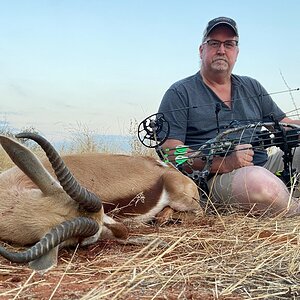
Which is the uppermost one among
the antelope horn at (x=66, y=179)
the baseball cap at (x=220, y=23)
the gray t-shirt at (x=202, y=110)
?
the baseball cap at (x=220, y=23)

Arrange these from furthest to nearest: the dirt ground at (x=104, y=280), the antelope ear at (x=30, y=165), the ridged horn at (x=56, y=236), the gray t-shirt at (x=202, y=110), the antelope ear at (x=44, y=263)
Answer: the gray t-shirt at (x=202, y=110) → the antelope ear at (x=30, y=165) → the antelope ear at (x=44, y=263) → the ridged horn at (x=56, y=236) → the dirt ground at (x=104, y=280)

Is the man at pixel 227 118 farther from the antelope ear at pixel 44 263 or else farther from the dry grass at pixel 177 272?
the antelope ear at pixel 44 263

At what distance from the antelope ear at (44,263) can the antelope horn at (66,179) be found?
38 centimetres

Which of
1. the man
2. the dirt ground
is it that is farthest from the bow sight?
the dirt ground

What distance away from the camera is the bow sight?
490 centimetres

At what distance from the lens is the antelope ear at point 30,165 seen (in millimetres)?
3298

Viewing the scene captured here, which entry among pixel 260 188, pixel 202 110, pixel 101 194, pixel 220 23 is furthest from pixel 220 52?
pixel 101 194

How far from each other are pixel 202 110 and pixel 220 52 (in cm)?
70

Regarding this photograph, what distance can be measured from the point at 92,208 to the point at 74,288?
0.90 metres

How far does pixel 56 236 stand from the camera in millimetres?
3096

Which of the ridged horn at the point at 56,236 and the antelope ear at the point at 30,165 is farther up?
the antelope ear at the point at 30,165

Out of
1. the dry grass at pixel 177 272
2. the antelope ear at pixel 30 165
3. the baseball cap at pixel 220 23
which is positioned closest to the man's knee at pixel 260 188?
the dry grass at pixel 177 272

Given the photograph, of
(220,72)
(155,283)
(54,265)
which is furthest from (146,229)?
(220,72)

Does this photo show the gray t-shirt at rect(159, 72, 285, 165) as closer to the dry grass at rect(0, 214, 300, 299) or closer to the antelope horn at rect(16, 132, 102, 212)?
the dry grass at rect(0, 214, 300, 299)
